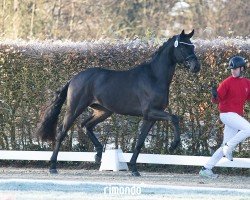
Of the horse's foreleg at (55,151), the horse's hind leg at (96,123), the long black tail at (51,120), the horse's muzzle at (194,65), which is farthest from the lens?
the long black tail at (51,120)

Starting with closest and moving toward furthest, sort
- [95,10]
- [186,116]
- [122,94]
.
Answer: [122,94]
[186,116]
[95,10]

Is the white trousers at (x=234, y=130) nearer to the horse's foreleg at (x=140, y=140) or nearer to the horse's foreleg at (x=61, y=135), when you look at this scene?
the horse's foreleg at (x=140, y=140)

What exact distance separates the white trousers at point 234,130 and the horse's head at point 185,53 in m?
0.85

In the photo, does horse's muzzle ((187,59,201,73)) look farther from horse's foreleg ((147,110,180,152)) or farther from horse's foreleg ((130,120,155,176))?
horse's foreleg ((130,120,155,176))

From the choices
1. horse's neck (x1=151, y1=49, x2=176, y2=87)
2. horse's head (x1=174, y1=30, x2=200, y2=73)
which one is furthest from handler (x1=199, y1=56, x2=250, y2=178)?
horse's neck (x1=151, y1=49, x2=176, y2=87)

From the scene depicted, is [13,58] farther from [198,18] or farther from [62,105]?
[198,18]

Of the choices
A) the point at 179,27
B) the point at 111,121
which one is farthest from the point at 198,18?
the point at 111,121

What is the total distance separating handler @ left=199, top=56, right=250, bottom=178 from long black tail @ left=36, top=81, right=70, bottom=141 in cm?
283

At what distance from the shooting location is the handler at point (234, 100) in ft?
43.5

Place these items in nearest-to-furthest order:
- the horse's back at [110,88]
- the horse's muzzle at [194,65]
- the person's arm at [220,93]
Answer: the person's arm at [220,93]
the horse's muzzle at [194,65]
the horse's back at [110,88]

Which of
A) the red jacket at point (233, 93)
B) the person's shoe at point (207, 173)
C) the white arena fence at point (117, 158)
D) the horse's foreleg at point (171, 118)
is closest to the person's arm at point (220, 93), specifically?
the red jacket at point (233, 93)

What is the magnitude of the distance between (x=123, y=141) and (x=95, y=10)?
1487cm

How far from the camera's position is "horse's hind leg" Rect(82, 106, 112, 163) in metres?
14.7

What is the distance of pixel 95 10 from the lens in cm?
2992
